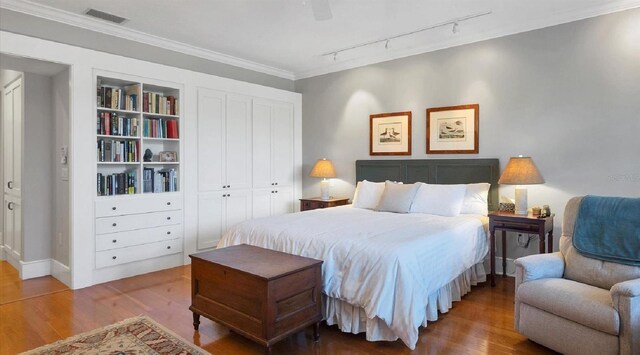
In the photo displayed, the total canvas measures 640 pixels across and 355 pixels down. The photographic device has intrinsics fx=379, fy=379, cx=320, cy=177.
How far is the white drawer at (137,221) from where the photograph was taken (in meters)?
3.96

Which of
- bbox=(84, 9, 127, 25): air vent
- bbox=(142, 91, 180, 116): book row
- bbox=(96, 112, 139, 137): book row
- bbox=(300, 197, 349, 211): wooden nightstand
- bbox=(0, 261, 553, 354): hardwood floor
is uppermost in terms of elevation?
bbox=(84, 9, 127, 25): air vent

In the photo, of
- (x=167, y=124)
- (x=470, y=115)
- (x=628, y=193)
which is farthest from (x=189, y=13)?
(x=628, y=193)

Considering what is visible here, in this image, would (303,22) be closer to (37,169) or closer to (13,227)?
(37,169)

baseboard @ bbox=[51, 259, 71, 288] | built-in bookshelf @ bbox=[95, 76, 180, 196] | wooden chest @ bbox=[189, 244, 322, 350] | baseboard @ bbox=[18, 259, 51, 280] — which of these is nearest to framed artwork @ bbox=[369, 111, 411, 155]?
built-in bookshelf @ bbox=[95, 76, 180, 196]

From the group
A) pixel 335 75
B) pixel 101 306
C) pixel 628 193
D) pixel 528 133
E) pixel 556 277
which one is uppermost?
pixel 335 75

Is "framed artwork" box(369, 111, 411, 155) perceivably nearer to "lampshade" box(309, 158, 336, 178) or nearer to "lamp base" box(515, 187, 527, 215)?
"lampshade" box(309, 158, 336, 178)

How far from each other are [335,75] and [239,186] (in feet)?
7.28

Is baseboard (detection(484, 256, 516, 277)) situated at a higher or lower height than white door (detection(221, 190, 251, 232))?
lower

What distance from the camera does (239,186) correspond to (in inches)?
208

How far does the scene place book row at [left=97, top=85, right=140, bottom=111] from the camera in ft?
13.1

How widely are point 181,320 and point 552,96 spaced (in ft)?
13.5

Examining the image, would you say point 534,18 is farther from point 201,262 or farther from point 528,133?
point 201,262

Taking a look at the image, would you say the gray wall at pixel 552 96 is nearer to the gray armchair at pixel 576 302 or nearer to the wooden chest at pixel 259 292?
the gray armchair at pixel 576 302

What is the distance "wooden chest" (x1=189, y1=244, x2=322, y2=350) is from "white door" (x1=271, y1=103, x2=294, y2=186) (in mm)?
3055
